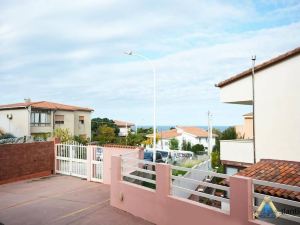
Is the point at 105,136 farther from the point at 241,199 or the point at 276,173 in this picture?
the point at 241,199

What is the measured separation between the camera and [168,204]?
879 centimetres

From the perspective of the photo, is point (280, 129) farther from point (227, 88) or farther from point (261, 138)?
point (227, 88)

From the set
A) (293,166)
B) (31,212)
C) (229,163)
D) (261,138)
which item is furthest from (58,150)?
(293,166)

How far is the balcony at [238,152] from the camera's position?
17.4 metres

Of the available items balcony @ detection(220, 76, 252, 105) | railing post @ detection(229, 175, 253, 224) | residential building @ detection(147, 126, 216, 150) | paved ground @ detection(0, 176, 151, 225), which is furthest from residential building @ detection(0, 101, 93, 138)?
residential building @ detection(147, 126, 216, 150)

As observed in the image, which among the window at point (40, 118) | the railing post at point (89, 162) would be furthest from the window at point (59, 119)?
the railing post at point (89, 162)

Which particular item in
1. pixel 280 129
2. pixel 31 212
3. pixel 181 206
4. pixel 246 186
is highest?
pixel 280 129

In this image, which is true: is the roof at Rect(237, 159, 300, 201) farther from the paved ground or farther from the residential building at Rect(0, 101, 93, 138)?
the residential building at Rect(0, 101, 93, 138)

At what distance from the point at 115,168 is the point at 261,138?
26.7 ft

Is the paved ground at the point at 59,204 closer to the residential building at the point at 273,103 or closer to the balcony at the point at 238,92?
the residential building at the point at 273,103

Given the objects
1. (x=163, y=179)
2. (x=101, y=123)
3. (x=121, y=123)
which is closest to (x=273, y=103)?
(x=163, y=179)

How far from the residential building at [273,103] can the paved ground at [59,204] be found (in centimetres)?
756

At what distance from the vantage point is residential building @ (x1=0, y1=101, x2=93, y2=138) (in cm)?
4284

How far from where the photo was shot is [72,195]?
13406 mm
